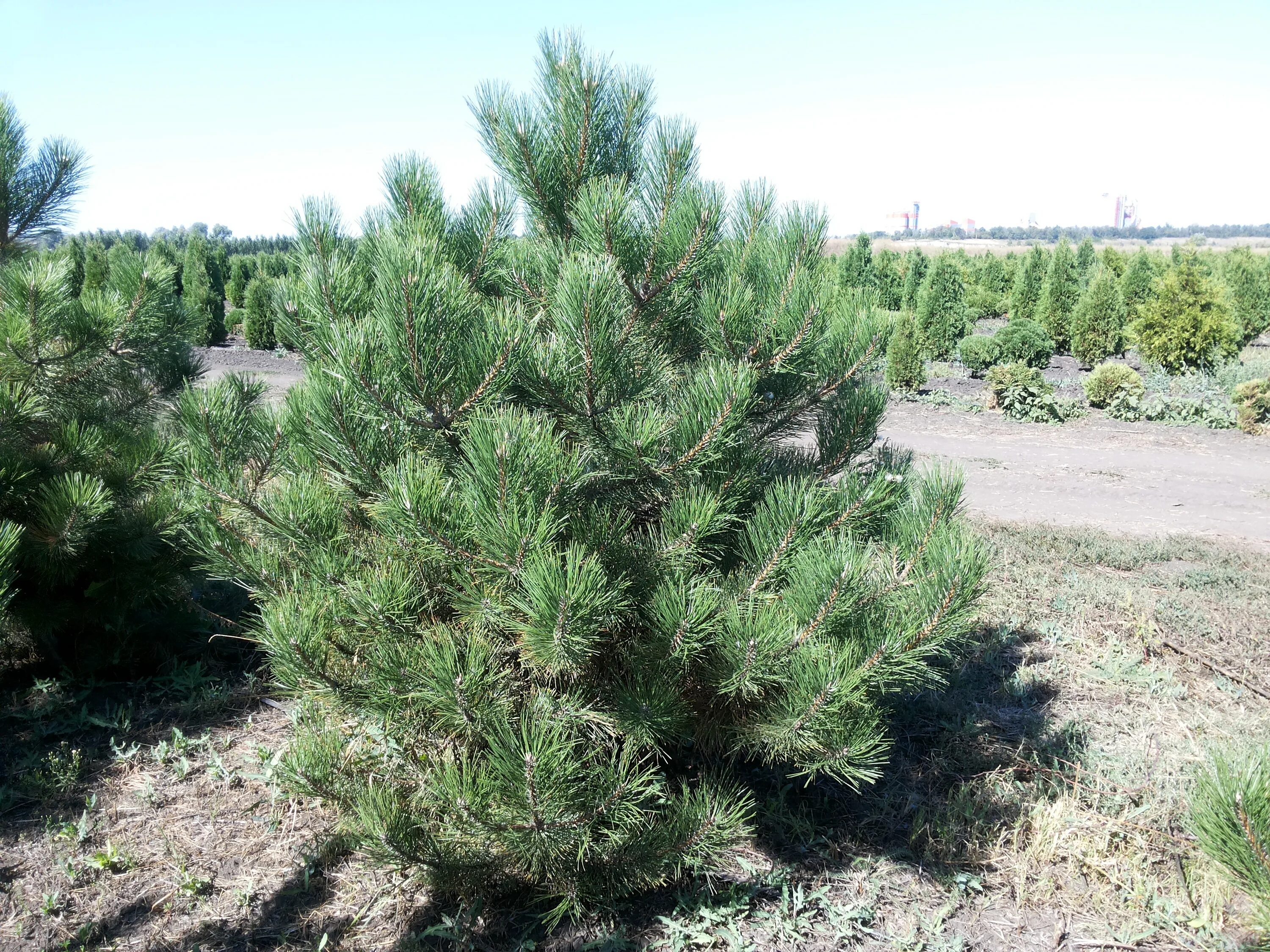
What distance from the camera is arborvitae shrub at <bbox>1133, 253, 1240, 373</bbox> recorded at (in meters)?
13.5

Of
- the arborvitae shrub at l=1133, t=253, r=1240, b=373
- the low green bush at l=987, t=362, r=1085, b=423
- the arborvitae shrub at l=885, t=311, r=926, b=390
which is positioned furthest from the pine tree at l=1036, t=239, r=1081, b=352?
the low green bush at l=987, t=362, r=1085, b=423

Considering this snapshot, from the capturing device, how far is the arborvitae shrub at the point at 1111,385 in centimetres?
1146

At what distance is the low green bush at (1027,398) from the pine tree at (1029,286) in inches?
299

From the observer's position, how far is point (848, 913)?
266cm

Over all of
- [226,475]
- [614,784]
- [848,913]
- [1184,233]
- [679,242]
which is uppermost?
[1184,233]

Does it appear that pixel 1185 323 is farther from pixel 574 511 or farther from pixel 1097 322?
pixel 574 511

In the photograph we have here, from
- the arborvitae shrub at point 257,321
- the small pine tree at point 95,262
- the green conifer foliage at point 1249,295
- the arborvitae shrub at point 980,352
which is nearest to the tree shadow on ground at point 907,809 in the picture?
the small pine tree at point 95,262

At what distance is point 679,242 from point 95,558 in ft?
9.38

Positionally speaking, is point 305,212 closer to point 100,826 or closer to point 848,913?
point 100,826

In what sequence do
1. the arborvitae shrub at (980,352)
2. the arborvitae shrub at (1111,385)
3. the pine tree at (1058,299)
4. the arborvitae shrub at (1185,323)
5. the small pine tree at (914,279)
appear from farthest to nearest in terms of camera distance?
the small pine tree at (914,279) < the pine tree at (1058,299) < the arborvitae shrub at (980,352) < the arborvitae shrub at (1185,323) < the arborvitae shrub at (1111,385)

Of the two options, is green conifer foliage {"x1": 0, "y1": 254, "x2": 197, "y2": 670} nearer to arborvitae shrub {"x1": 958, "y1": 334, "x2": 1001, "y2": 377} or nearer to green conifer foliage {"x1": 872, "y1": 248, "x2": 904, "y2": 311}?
arborvitae shrub {"x1": 958, "y1": 334, "x2": 1001, "y2": 377}

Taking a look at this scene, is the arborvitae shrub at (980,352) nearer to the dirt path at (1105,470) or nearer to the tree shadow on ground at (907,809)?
the dirt path at (1105,470)

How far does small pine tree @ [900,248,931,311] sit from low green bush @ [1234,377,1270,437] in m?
6.76

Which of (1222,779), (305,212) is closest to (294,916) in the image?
(305,212)
